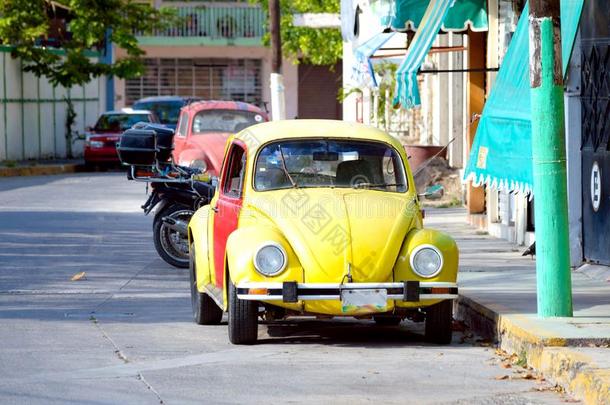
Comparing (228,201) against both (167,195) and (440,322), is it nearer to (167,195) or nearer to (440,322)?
(440,322)

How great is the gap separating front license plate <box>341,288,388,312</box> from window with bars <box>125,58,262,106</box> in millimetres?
50600

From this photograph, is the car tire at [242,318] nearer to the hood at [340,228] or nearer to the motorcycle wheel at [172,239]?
the hood at [340,228]

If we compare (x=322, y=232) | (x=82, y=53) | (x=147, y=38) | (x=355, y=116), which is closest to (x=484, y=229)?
(x=322, y=232)

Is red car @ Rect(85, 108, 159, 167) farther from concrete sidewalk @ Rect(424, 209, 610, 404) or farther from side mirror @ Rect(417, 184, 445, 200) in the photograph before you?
concrete sidewalk @ Rect(424, 209, 610, 404)

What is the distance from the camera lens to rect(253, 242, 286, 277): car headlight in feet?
34.1

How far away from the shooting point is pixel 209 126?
77.6 ft

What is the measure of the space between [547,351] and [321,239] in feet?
6.16

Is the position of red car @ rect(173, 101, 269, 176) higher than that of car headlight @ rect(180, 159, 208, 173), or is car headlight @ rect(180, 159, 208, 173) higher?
red car @ rect(173, 101, 269, 176)

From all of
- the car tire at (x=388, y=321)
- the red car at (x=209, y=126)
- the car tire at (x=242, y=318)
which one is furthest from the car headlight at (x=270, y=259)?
the red car at (x=209, y=126)

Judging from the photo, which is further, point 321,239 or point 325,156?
point 325,156

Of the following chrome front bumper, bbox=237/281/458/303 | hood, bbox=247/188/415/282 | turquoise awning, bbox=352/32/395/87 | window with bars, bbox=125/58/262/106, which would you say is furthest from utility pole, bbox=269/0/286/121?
chrome front bumper, bbox=237/281/458/303

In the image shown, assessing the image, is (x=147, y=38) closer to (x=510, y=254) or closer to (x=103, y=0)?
(x=103, y=0)

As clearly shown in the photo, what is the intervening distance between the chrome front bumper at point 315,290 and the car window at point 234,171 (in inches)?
62.5

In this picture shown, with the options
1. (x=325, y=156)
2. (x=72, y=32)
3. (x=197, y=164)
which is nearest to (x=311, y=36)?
(x=72, y=32)
